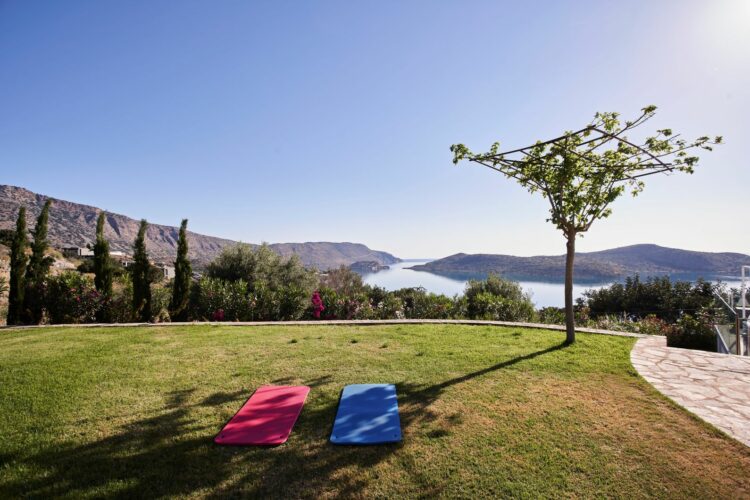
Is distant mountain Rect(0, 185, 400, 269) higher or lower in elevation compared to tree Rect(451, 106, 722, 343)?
higher

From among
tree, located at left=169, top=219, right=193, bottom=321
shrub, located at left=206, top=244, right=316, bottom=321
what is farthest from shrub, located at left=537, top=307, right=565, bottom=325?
tree, located at left=169, top=219, right=193, bottom=321

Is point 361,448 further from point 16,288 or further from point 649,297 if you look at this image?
point 649,297

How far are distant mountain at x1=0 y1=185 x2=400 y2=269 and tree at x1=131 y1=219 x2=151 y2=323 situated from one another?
65.3m

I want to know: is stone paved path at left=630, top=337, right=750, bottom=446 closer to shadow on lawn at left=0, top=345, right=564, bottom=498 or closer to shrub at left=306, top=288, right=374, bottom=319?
shadow on lawn at left=0, top=345, right=564, bottom=498

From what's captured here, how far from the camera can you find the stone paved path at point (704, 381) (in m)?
3.80

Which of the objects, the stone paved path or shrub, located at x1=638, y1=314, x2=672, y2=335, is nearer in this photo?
the stone paved path

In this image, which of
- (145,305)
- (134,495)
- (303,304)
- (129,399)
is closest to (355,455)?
(134,495)

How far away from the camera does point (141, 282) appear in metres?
9.70

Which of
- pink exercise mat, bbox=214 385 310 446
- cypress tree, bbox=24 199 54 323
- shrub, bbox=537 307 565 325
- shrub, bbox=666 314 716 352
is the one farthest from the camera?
shrub, bbox=537 307 565 325

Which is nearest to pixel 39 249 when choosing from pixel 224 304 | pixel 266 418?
pixel 224 304

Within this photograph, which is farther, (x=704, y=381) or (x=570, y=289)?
(x=570, y=289)

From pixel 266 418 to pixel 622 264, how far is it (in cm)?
5342

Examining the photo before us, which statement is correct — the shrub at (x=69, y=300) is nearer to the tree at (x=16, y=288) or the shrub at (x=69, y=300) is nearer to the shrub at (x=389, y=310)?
the tree at (x=16, y=288)

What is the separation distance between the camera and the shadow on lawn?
255 centimetres
